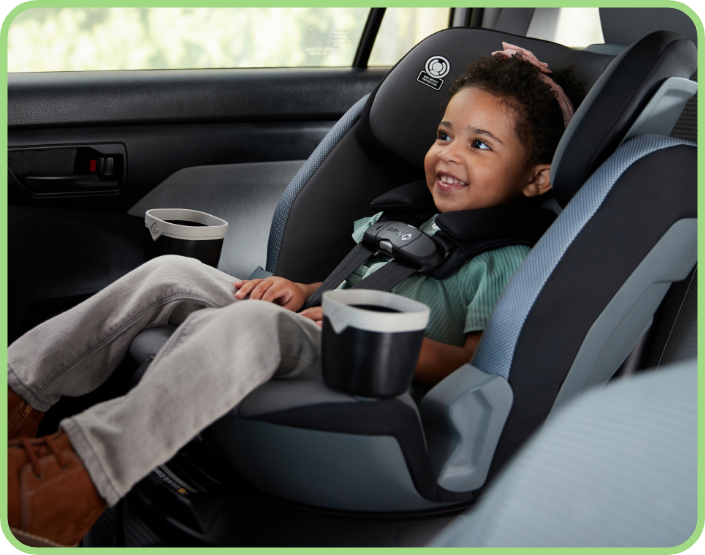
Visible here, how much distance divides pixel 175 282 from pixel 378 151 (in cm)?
57

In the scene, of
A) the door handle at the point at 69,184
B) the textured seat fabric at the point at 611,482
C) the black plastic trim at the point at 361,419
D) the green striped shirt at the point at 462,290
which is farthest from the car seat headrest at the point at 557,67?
the door handle at the point at 69,184

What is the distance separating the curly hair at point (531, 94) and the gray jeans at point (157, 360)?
60cm

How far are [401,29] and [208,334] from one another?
1561 mm

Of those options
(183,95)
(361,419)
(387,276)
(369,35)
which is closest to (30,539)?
(361,419)

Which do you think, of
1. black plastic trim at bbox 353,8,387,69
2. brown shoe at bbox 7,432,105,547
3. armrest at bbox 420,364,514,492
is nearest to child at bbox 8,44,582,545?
brown shoe at bbox 7,432,105,547

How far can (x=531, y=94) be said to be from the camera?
1243 mm

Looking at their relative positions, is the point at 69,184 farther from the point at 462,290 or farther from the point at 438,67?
the point at 462,290

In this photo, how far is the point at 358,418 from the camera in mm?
845

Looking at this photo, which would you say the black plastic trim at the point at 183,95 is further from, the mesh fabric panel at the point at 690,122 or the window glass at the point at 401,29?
the mesh fabric panel at the point at 690,122

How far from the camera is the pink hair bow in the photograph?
1254mm

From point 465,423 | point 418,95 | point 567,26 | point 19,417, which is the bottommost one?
point 19,417

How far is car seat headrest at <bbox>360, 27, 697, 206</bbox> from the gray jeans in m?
0.49

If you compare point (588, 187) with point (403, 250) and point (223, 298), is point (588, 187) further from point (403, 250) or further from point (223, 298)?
point (223, 298)

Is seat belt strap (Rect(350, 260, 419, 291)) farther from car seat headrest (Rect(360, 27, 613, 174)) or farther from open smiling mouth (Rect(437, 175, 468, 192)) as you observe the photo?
car seat headrest (Rect(360, 27, 613, 174))
